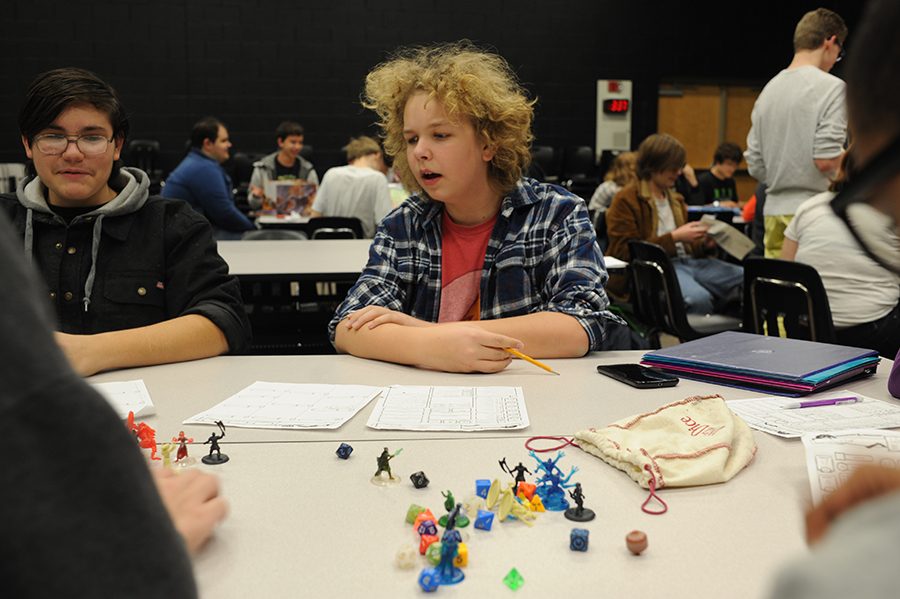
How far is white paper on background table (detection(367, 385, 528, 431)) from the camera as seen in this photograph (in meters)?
1.39

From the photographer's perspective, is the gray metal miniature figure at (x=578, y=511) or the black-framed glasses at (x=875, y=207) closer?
the black-framed glasses at (x=875, y=207)

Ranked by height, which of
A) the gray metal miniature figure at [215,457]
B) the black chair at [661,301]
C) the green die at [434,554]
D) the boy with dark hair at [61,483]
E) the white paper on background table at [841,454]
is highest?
the boy with dark hair at [61,483]

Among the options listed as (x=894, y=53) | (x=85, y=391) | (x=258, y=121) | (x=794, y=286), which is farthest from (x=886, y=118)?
(x=258, y=121)

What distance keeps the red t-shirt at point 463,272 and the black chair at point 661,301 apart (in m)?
1.47

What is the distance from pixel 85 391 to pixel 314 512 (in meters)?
0.64

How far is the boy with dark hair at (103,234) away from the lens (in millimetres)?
1898

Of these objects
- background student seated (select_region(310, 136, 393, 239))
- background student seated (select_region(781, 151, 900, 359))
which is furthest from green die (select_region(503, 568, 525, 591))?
background student seated (select_region(310, 136, 393, 239))

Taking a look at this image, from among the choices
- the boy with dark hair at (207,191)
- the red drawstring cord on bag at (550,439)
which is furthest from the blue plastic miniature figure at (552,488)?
the boy with dark hair at (207,191)

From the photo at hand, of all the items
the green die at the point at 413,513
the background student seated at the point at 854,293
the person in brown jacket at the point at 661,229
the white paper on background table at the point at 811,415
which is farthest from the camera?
the person in brown jacket at the point at 661,229

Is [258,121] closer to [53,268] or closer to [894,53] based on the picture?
[53,268]

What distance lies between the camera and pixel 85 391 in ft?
1.47

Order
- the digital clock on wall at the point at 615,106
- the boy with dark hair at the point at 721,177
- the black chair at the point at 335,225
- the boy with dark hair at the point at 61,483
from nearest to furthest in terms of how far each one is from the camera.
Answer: the boy with dark hair at the point at 61,483 < the black chair at the point at 335,225 < the boy with dark hair at the point at 721,177 < the digital clock on wall at the point at 615,106

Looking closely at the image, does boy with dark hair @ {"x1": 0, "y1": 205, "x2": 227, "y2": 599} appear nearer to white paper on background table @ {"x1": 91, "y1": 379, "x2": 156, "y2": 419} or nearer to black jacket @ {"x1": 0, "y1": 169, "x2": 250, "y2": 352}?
white paper on background table @ {"x1": 91, "y1": 379, "x2": 156, "y2": 419}

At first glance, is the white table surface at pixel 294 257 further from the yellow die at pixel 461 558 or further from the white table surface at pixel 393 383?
the yellow die at pixel 461 558
